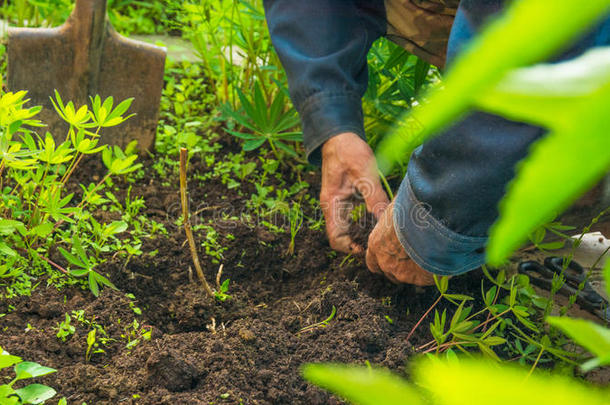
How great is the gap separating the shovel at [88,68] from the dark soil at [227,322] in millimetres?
355

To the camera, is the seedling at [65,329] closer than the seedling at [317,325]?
Yes

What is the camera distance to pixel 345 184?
200 centimetres

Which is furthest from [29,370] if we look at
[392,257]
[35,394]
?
[392,257]

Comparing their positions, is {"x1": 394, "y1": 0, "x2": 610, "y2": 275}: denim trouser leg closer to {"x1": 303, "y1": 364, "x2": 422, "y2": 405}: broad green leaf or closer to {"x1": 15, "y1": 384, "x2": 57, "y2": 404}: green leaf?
{"x1": 15, "y1": 384, "x2": 57, "y2": 404}: green leaf

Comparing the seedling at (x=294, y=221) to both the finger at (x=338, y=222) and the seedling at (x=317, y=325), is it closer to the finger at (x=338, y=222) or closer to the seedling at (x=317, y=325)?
the finger at (x=338, y=222)

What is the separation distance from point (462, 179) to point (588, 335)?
1.13m

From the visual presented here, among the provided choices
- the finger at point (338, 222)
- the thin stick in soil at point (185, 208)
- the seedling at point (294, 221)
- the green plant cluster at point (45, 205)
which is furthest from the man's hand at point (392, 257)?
the green plant cluster at point (45, 205)

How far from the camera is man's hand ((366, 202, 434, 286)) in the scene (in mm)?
1640

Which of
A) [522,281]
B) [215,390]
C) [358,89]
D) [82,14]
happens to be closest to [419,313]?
[522,281]

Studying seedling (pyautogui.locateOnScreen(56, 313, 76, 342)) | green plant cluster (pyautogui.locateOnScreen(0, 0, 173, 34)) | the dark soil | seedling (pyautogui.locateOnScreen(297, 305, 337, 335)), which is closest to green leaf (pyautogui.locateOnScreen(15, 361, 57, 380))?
the dark soil

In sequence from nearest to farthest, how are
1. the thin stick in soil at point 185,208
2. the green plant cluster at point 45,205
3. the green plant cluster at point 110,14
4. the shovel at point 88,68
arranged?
1. the thin stick in soil at point 185,208
2. the green plant cluster at point 45,205
3. the shovel at point 88,68
4. the green plant cluster at point 110,14

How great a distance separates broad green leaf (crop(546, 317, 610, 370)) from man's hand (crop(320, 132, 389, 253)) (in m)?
1.60

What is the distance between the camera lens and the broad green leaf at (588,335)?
0.27 metres

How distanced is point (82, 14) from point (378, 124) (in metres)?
1.13
